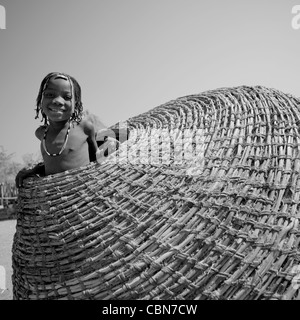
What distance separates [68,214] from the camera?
4.39 feet

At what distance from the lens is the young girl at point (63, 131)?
1635 millimetres

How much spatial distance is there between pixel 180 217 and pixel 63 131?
0.85m

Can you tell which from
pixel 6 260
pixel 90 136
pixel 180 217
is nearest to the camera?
pixel 180 217

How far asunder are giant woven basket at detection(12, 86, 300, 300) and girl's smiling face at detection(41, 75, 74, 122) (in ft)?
1.18

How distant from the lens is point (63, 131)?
1.71 metres

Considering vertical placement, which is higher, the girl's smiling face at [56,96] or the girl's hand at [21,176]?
the girl's smiling face at [56,96]

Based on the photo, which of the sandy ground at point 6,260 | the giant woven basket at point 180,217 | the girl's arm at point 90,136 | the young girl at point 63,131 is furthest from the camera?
the sandy ground at point 6,260

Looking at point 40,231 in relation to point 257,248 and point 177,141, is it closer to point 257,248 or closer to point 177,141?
point 177,141

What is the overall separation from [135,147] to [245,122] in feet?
1.65

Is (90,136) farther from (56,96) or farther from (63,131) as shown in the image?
(56,96)

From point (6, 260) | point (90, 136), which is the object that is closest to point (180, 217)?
point (90, 136)

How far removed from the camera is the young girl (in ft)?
5.36

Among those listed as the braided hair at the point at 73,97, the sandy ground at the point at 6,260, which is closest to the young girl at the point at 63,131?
the braided hair at the point at 73,97

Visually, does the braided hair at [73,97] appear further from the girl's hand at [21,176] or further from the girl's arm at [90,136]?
the girl's hand at [21,176]
